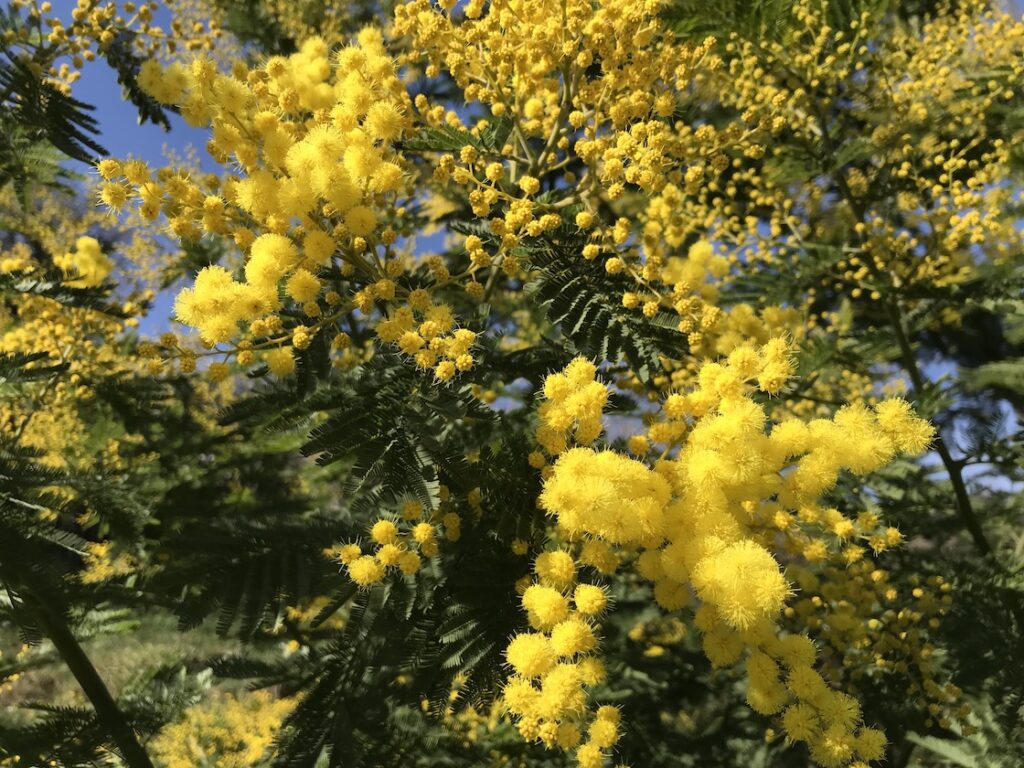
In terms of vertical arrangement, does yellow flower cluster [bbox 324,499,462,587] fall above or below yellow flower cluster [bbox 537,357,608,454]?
below

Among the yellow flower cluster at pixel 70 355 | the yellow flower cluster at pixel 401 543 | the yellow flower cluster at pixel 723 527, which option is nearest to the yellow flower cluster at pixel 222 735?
the yellow flower cluster at pixel 70 355

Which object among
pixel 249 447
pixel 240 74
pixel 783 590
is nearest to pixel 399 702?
pixel 783 590

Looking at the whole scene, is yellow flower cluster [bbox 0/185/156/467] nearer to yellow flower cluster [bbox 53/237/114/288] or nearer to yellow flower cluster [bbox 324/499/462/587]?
yellow flower cluster [bbox 53/237/114/288]

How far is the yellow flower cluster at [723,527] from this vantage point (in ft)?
4.36

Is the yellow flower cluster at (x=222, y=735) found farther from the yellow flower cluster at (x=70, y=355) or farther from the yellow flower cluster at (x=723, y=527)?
the yellow flower cluster at (x=723, y=527)

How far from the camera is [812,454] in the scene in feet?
4.96

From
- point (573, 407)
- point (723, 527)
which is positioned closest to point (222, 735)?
point (573, 407)

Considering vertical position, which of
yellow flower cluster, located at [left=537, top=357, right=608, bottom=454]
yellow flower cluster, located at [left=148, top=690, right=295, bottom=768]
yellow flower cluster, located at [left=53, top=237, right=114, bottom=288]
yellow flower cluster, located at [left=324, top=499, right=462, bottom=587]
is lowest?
yellow flower cluster, located at [left=148, top=690, right=295, bottom=768]

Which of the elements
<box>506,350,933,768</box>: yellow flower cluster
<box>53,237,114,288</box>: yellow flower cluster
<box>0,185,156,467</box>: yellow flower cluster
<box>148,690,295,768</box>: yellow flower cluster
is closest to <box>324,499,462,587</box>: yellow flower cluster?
<box>506,350,933,768</box>: yellow flower cluster

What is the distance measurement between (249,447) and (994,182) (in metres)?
4.07

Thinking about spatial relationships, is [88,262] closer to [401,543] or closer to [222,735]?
[401,543]

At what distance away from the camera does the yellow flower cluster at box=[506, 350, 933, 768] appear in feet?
4.36

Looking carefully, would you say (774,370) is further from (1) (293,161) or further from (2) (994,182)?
(2) (994,182)

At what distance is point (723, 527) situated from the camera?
1355 mm
